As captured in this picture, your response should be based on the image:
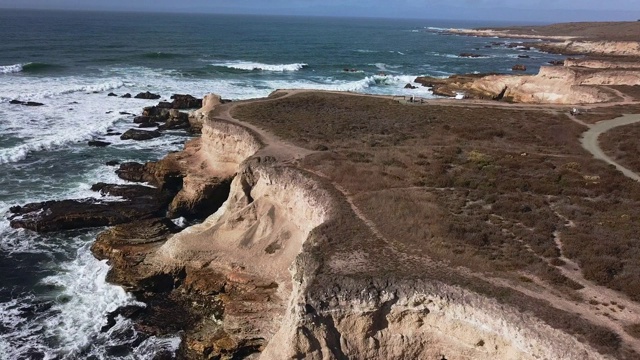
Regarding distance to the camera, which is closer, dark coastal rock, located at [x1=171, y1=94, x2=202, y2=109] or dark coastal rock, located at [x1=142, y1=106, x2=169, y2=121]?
dark coastal rock, located at [x1=142, y1=106, x2=169, y2=121]

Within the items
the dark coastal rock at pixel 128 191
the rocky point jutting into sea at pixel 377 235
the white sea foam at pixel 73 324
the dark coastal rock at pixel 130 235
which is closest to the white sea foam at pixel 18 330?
the white sea foam at pixel 73 324

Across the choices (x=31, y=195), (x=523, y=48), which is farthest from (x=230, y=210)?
(x=523, y=48)

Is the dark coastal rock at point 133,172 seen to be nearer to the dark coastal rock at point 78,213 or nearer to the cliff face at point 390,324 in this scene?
the dark coastal rock at point 78,213

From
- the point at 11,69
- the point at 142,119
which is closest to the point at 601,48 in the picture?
the point at 142,119

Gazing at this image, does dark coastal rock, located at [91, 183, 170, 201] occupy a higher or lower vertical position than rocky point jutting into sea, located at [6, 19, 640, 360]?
lower

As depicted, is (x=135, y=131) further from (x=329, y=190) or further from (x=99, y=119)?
(x=329, y=190)

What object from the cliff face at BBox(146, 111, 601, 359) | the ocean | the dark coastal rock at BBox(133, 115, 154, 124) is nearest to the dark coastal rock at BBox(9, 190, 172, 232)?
the ocean

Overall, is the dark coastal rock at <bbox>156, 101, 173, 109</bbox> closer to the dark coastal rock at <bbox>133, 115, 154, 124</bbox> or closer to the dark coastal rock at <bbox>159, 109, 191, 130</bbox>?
the dark coastal rock at <bbox>133, 115, 154, 124</bbox>

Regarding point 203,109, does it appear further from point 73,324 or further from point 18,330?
point 18,330
